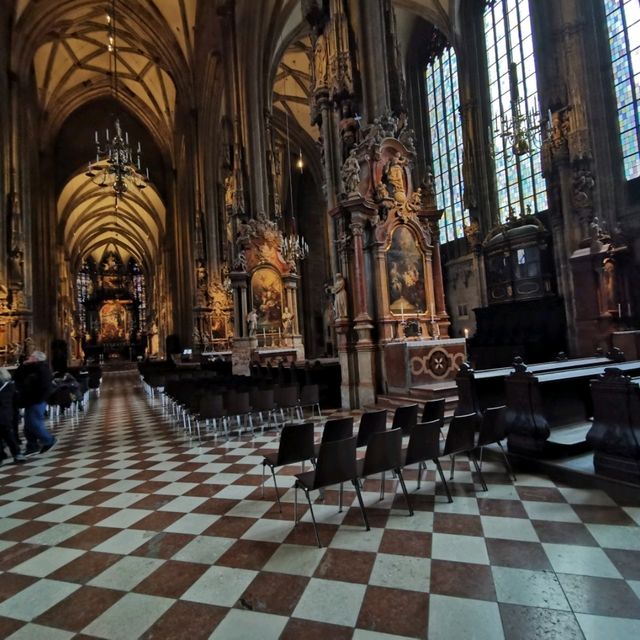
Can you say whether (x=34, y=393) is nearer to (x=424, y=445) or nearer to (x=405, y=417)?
(x=405, y=417)

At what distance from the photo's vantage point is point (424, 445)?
373cm

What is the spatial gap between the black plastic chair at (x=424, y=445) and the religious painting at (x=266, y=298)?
13633mm

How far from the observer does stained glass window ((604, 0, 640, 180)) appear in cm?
1240

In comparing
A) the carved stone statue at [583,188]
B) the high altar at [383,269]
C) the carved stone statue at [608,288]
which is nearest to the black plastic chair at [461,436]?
the high altar at [383,269]

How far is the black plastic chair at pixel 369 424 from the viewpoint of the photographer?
4414mm

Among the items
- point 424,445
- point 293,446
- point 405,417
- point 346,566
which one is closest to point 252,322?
point 405,417

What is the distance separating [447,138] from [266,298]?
39.7ft

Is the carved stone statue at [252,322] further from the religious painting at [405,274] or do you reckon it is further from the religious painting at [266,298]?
the religious painting at [405,274]

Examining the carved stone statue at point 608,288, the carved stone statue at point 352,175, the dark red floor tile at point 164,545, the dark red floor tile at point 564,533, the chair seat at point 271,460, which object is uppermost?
the carved stone statue at point 352,175

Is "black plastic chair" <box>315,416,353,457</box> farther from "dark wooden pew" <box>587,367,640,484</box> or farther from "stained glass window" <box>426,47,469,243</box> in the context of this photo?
"stained glass window" <box>426,47,469,243</box>

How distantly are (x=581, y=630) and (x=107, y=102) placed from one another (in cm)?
3905

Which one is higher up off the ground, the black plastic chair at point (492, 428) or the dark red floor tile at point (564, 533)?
the black plastic chair at point (492, 428)

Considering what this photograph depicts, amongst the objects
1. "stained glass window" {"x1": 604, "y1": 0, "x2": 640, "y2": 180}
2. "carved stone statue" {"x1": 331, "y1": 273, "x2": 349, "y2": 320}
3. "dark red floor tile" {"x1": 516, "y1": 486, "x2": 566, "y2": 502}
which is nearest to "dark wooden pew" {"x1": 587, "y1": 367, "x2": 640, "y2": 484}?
"dark red floor tile" {"x1": 516, "y1": 486, "x2": 566, "y2": 502}

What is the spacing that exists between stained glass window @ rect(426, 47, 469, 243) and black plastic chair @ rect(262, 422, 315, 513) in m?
17.5
